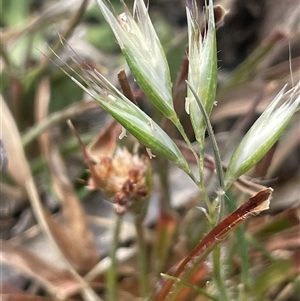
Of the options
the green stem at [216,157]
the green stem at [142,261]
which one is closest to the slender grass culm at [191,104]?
the green stem at [216,157]

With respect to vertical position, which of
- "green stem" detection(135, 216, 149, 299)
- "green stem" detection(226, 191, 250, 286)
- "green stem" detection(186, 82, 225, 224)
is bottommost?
"green stem" detection(135, 216, 149, 299)

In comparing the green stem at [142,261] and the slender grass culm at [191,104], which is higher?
the slender grass culm at [191,104]

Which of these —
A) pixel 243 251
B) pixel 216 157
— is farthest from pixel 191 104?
pixel 243 251

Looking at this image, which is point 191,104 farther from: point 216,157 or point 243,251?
point 243,251

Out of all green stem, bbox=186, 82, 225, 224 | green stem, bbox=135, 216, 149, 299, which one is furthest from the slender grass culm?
green stem, bbox=135, 216, 149, 299

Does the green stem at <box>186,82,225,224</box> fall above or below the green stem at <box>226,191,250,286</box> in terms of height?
above

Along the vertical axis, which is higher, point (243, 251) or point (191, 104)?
point (191, 104)

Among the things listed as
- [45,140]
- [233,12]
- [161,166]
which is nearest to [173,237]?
[161,166]

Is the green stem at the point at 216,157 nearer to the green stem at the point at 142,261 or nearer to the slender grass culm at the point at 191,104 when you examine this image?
the slender grass culm at the point at 191,104

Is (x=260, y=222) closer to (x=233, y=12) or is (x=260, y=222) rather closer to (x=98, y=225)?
(x=98, y=225)

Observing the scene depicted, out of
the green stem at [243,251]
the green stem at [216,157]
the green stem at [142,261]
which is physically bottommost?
the green stem at [142,261]

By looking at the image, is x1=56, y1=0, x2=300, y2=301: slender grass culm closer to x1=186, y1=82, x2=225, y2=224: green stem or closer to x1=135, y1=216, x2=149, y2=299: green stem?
x1=186, y1=82, x2=225, y2=224: green stem
